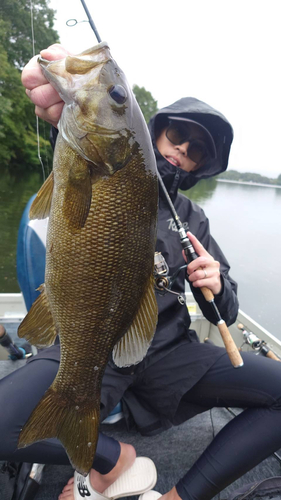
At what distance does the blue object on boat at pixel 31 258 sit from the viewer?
2.11m

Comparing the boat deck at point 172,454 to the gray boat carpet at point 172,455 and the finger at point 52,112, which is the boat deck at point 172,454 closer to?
the gray boat carpet at point 172,455

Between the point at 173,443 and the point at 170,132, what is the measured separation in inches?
88.6

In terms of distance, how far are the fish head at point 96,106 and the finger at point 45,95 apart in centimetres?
6

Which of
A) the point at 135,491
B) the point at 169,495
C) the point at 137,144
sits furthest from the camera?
the point at 135,491

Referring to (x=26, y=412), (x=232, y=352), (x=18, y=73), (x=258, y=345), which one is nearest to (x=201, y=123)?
(x=232, y=352)

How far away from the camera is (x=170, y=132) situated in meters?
2.16

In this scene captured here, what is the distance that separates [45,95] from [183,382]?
1.59 meters

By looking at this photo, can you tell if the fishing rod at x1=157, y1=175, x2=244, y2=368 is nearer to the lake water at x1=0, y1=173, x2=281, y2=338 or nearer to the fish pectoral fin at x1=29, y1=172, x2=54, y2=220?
the fish pectoral fin at x1=29, y1=172, x2=54, y2=220

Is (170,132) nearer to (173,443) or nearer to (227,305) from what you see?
(227,305)

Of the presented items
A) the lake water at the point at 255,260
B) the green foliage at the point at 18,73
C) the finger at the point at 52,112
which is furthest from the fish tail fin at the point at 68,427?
the green foliage at the point at 18,73

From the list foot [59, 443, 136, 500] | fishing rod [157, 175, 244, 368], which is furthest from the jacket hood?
foot [59, 443, 136, 500]

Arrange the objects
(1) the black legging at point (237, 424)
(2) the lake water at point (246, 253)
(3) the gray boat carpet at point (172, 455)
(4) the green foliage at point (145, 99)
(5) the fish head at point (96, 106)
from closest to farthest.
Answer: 1. (5) the fish head at point (96, 106)
2. (1) the black legging at point (237, 424)
3. (3) the gray boat carpet at point (172, 455)
4. (2) the lake water at point (246, 253)
5. (4) the green foliage at point (145, 99)

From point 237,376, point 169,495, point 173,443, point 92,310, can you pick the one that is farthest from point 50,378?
point 173,443

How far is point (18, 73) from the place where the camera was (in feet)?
68.8
